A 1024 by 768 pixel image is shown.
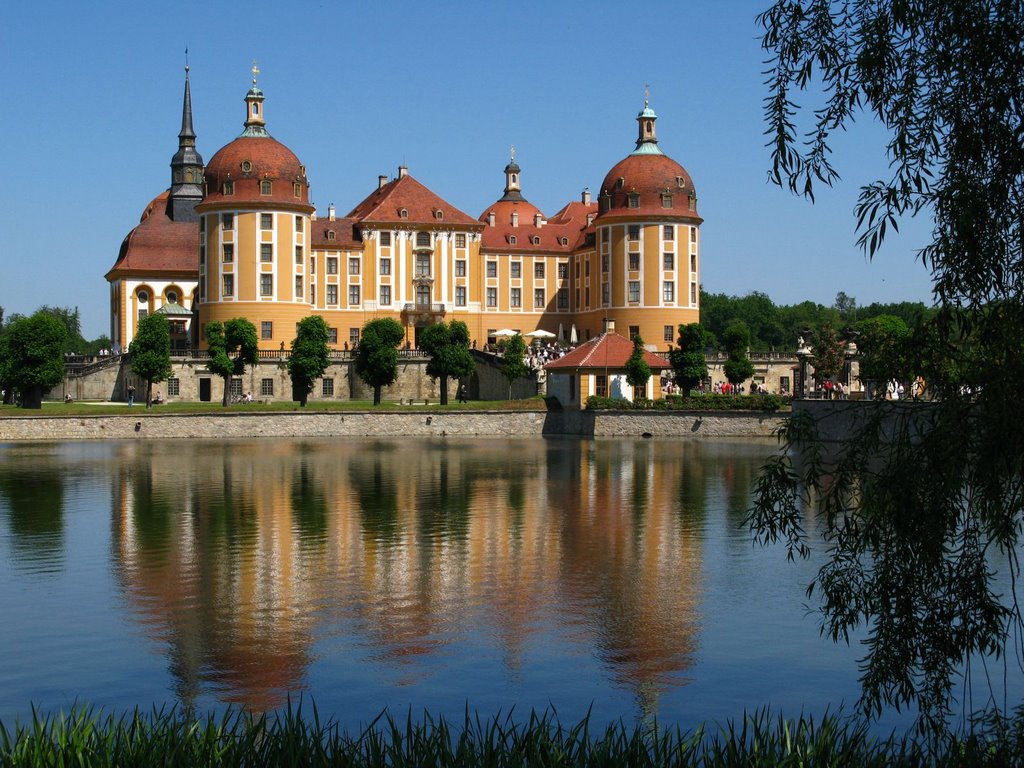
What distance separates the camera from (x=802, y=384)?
58.4 meters

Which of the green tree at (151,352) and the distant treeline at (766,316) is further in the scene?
the distant treeline at (766,316)

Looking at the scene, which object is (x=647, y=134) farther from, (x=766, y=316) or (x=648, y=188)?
(x=766, y=316)

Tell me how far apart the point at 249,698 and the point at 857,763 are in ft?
21.7

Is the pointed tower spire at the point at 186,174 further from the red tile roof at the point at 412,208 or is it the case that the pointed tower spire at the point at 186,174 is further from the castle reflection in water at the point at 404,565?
the castle reflection in water at the point at 404,565

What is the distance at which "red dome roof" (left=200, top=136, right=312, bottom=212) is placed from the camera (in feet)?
251

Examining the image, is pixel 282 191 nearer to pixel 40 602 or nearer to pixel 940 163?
pixel 40 602

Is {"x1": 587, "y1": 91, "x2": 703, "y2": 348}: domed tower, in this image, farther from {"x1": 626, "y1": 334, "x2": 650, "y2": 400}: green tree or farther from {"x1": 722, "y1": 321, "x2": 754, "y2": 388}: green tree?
{"x1": 626, "y1": 334, "x2": 650, "y2": 400}: green tree

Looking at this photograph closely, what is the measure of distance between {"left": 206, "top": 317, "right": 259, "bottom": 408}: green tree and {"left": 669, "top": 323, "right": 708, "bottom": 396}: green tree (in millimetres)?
21719

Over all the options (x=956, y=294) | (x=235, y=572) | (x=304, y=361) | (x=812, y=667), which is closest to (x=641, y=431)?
(x=304, y=361)

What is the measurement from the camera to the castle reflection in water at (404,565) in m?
15.7

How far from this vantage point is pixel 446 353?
221 ft

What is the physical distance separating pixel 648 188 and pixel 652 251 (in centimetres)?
382


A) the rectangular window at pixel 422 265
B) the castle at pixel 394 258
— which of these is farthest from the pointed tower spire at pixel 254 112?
the rectangular window at pixel 422 265

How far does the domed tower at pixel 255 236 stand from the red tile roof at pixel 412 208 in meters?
7.11
